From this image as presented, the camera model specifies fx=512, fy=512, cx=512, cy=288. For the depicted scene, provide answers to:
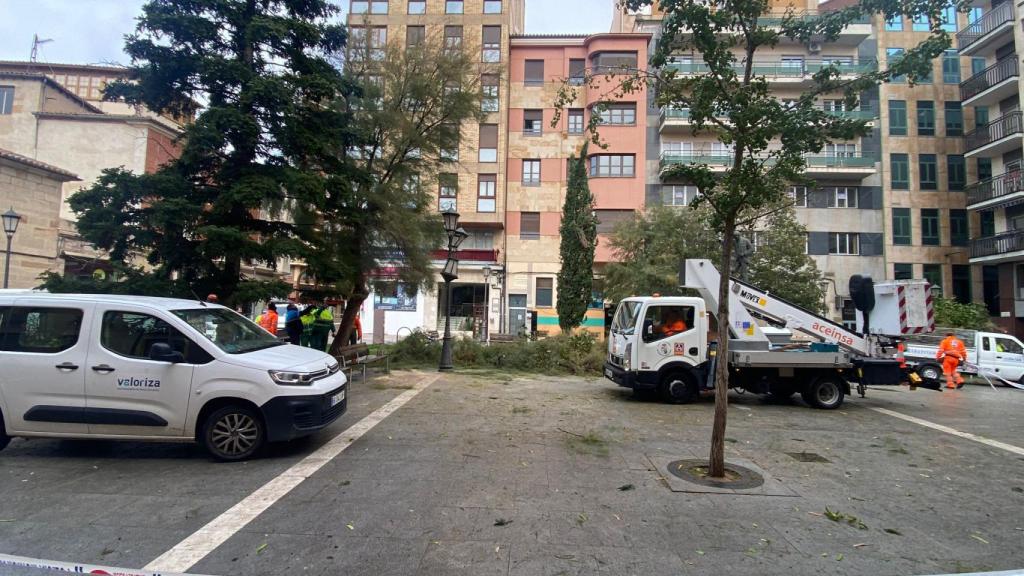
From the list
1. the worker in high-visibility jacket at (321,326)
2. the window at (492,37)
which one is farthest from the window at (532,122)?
the worker in high-visibility jacket at (321,326)

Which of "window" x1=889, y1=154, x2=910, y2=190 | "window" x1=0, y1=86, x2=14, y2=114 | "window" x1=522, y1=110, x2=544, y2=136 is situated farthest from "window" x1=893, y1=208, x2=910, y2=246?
"window" x1=0, y1=86, x2=14, y2=114

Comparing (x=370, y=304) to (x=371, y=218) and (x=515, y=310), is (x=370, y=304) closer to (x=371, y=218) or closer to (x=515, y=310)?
(x=515, y=310)

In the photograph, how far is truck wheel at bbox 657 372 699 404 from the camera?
10.3 meters

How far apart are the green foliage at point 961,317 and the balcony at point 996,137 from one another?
1007 centimetres

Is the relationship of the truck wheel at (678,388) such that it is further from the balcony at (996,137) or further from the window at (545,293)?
the balcony at (996,137)

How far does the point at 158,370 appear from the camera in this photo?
5.66 meters

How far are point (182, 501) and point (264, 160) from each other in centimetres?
792

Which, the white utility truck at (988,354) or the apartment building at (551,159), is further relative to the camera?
the apartment building at (551,159)

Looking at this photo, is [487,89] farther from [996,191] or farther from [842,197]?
[996,191]

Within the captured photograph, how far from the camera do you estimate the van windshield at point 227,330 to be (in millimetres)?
6020

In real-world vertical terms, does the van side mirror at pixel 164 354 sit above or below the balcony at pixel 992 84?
below

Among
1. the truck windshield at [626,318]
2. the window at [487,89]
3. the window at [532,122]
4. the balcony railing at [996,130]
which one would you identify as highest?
the window at [532,122]

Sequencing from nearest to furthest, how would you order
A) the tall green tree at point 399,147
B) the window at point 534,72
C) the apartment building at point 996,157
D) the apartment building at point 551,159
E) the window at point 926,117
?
the tall green tree at point 399,147 < the apartment building at point 996,157 < the apartment building at point 551,159 < the window at point 926,117 < the window at point 534,72

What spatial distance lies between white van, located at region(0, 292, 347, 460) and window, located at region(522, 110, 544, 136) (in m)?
28.9
